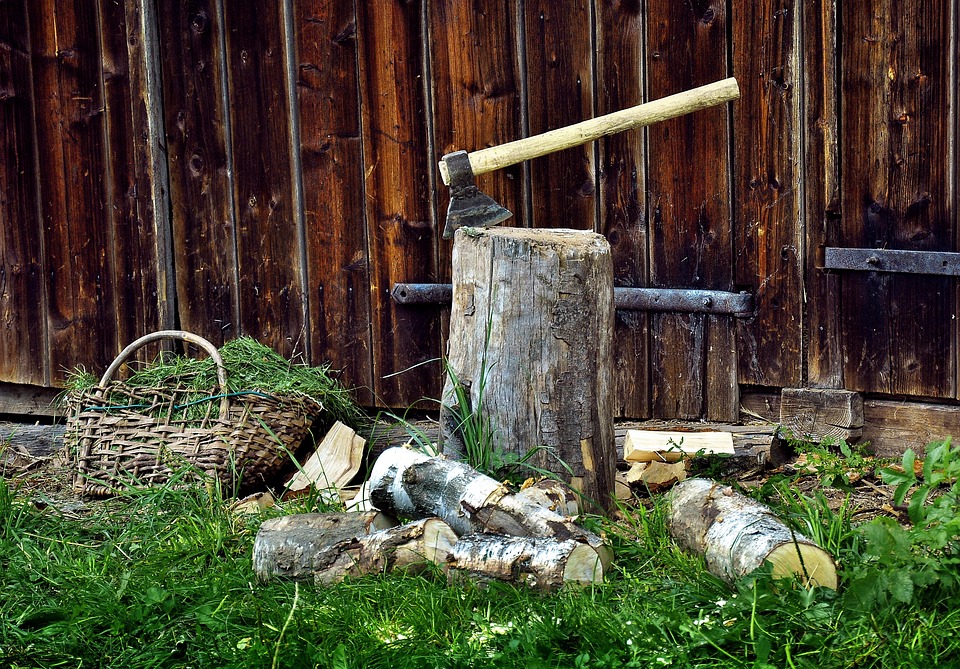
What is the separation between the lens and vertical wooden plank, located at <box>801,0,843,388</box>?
391 centimetres

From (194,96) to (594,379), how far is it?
2549 mm

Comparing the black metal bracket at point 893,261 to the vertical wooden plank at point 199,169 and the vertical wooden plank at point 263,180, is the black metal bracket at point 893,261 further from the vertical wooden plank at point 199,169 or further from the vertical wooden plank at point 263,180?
the vertical wooden plank at point 199,169

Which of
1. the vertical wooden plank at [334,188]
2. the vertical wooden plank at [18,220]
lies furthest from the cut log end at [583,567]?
the vertical wooden plank at [18,220]

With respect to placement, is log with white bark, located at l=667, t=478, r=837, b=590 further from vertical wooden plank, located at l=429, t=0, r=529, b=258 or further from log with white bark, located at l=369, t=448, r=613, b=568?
vertical wooden plank, located at l=429, t=0, r=529, b=258

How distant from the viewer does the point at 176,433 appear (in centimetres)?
429

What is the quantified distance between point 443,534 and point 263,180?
2.42 m

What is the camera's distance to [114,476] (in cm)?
418

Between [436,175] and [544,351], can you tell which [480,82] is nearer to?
[436,175]

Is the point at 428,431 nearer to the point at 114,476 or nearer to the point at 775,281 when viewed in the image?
the point at 114,476

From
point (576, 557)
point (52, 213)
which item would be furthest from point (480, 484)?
point (52, 213)

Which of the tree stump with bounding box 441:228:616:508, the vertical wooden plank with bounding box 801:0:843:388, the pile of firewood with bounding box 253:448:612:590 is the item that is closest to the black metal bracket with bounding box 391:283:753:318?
the vertical wooden plank with bounding box 801:0:843:388

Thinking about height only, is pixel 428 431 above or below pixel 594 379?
below

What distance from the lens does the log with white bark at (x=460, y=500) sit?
9.77 ft

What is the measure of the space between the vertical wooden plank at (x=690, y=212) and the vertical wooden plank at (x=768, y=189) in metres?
0.05
